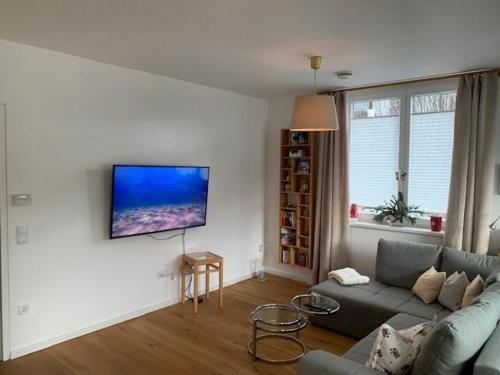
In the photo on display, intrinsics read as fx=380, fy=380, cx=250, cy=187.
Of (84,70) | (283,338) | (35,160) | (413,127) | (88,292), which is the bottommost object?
(283,338)

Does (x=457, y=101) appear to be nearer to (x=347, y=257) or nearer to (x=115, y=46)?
(x=347, y=257)

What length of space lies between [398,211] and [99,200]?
11.1 feet

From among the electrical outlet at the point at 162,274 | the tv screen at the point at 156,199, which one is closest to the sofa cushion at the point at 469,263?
the tv screen at the point at 156,199

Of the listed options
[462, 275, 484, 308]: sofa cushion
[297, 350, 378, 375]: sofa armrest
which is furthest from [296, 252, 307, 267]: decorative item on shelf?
[297, 350, 378, 375]: sofa armrest

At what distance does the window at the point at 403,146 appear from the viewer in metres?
4.31

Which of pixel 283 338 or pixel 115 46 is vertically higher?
pixel 115 46

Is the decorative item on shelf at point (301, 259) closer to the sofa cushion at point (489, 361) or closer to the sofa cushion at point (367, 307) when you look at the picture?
the sofa cushion at point (367, 307)

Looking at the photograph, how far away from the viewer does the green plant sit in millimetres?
4539

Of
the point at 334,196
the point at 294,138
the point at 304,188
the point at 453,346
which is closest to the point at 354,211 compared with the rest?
the point at 334,196

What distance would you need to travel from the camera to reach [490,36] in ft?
9.34

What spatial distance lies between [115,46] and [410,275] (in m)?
3.54

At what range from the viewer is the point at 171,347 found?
3453mm

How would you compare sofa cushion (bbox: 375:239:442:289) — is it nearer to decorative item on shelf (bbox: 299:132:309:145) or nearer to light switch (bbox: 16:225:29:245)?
decorative item on shelf (bbox: 299:132:309:145)

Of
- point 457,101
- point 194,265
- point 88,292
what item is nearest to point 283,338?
point 194,265
